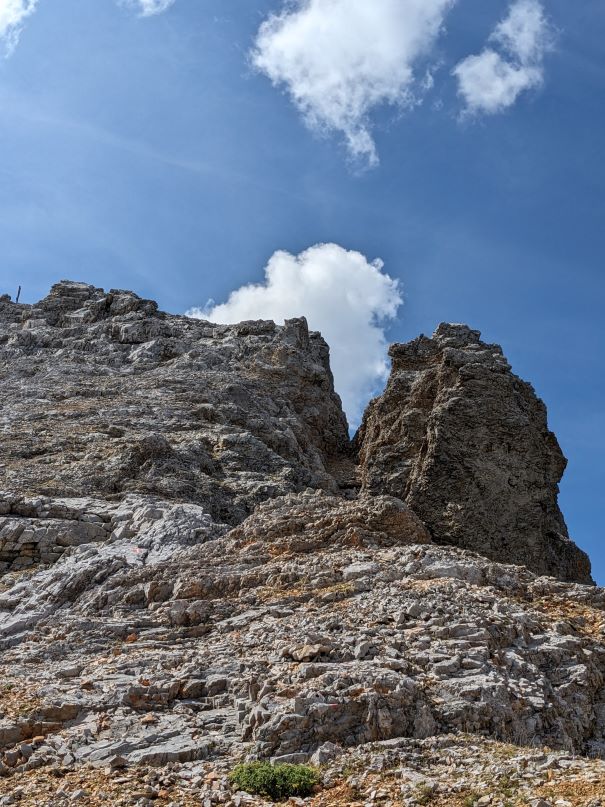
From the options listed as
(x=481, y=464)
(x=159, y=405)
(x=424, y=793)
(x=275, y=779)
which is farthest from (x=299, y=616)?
(x=159, y=405)

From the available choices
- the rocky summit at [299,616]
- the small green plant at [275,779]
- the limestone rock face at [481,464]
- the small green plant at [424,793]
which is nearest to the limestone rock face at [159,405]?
the rocky summit at [299,616]

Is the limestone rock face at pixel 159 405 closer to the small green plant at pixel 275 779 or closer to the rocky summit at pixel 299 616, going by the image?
the rocky summit at pixel 299 616

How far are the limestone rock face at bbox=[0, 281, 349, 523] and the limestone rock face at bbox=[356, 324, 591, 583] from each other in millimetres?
4963

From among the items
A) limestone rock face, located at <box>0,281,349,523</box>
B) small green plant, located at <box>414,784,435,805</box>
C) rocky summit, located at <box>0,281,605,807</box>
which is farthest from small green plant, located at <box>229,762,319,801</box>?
limestone rock face, located at <box>0,281,349,523</box>

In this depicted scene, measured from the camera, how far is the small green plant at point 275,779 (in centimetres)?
1063

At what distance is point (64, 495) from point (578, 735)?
22.1 meters

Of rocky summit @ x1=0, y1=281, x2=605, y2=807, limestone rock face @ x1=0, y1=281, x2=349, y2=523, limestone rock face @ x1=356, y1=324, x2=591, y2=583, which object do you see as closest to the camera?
rocky summit @ x1=0, y1=281, x2=605, y2=807

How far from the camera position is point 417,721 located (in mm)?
12047

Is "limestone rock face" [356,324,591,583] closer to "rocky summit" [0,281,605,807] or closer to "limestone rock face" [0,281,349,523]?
"rocky summit" [0,281,605,807]

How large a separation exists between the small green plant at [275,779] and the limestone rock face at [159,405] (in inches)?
819

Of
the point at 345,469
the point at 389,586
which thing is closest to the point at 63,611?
the point at 389,586

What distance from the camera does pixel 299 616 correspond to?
16.5 m

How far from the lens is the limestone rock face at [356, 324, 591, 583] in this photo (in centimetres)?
3406

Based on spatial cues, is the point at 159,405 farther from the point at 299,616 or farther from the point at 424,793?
the point at 424,793
